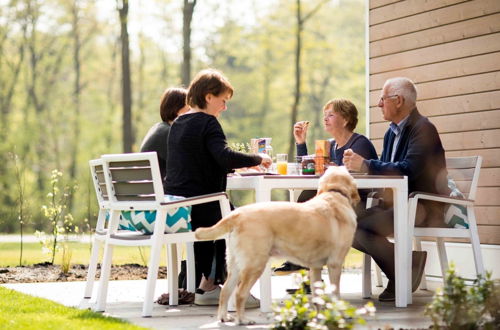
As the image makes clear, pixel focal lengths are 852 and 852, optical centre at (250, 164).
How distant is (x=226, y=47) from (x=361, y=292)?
24.7 m

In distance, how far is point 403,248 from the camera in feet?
18.6

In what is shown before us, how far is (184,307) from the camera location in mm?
5789

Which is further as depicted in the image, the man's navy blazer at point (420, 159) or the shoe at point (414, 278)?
the shoe at point (414, 278)

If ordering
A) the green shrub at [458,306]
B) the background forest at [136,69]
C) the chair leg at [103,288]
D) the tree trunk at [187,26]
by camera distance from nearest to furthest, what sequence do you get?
the green shrub at [458,306] → the chair leg at [103,288] → the tree trunk at [187,26] → the background forest at [136,69]

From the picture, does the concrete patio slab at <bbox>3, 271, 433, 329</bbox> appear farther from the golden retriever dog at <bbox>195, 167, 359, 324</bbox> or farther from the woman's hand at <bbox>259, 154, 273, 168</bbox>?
the woman's hand at <bbox>259, 154, 273, 168</bbox>

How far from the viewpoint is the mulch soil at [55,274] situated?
817 cm

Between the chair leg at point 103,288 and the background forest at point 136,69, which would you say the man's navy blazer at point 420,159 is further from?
the background forest at point 136,69

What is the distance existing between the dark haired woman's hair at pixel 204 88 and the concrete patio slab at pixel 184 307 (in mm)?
1392

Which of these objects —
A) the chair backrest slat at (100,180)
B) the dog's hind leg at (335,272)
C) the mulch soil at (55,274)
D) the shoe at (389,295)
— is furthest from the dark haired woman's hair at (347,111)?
the mulch soil at (55,274)

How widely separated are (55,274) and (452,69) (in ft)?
14.2

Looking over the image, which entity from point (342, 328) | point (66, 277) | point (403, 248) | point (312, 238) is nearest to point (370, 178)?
point (403, 248)

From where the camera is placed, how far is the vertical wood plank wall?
22.9 ft

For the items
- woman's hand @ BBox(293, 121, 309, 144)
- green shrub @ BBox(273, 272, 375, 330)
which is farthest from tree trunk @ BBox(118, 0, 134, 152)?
green shrub @ BBox(273, 272, 375, 330)

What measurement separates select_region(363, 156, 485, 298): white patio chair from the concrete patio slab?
1.23 ft
